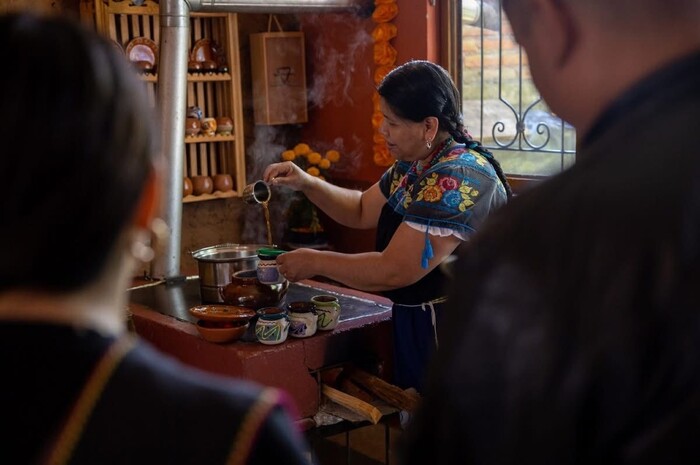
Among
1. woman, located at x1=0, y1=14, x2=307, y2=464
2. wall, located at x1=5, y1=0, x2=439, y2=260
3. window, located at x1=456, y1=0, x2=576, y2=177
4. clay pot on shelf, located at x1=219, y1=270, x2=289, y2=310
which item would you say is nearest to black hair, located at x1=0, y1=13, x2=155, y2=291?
woman, located at x1=0, y1=14, x2=307, y2=464

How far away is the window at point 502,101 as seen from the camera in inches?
152

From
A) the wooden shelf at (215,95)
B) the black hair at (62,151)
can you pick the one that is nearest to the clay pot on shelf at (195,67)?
the wooden shelf at (215,95)

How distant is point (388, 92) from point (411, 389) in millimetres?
894

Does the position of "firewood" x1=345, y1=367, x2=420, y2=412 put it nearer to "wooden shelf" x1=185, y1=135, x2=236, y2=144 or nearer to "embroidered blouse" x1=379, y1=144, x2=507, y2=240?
"embroidered blouse" x1=379, y1=144, x2=507, y2=240

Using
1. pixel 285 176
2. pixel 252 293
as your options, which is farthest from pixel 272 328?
pixel 285 176

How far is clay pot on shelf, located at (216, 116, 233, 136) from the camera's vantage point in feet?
15.3

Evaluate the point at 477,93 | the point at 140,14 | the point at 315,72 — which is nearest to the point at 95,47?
the point at 477,93

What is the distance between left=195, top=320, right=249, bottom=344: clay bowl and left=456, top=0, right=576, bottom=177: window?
181 cm

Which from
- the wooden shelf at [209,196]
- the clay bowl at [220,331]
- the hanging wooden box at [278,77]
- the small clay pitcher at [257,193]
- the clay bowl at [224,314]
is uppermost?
the hanging wooden box at [278,77]

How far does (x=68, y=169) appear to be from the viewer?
747 mm

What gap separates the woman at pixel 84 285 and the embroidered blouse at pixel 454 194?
169 cm

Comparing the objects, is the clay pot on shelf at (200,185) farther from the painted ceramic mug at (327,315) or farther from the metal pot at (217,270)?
the painted ceramic mug at (327,315)

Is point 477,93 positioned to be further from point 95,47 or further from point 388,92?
point 95,47

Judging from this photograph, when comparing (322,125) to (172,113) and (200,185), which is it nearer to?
(200,185)
